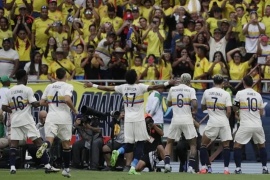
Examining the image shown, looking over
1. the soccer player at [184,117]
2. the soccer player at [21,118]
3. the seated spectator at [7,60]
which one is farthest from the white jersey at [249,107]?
the seated spectator at [7,60]

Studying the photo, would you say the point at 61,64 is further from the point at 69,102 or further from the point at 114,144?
the point at 69,102

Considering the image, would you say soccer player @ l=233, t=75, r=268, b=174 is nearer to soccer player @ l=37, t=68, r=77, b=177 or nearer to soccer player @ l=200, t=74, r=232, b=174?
soccer player @ l=200, t=74, r=232, b=174

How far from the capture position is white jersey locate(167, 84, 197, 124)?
25.8 m

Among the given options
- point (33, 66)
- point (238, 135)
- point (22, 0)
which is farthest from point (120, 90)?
point (22, 0)

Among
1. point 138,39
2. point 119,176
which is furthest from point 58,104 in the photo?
point 138,39

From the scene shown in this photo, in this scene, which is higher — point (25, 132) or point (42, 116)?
point (42, 116)

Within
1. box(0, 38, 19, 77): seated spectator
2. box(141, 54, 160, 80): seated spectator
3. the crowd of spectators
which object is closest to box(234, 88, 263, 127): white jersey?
the crowd of spectators

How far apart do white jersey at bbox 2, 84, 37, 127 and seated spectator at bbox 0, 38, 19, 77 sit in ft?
24.7

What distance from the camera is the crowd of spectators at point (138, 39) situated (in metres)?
31.3

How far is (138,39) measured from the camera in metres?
32.9

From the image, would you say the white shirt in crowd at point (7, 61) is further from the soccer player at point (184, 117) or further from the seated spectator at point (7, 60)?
the soccer player at point (184, 117)

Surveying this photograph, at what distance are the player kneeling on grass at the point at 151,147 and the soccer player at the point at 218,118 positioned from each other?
59.4 inches

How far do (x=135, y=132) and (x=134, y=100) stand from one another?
0.75 metres

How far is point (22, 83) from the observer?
2516cm
